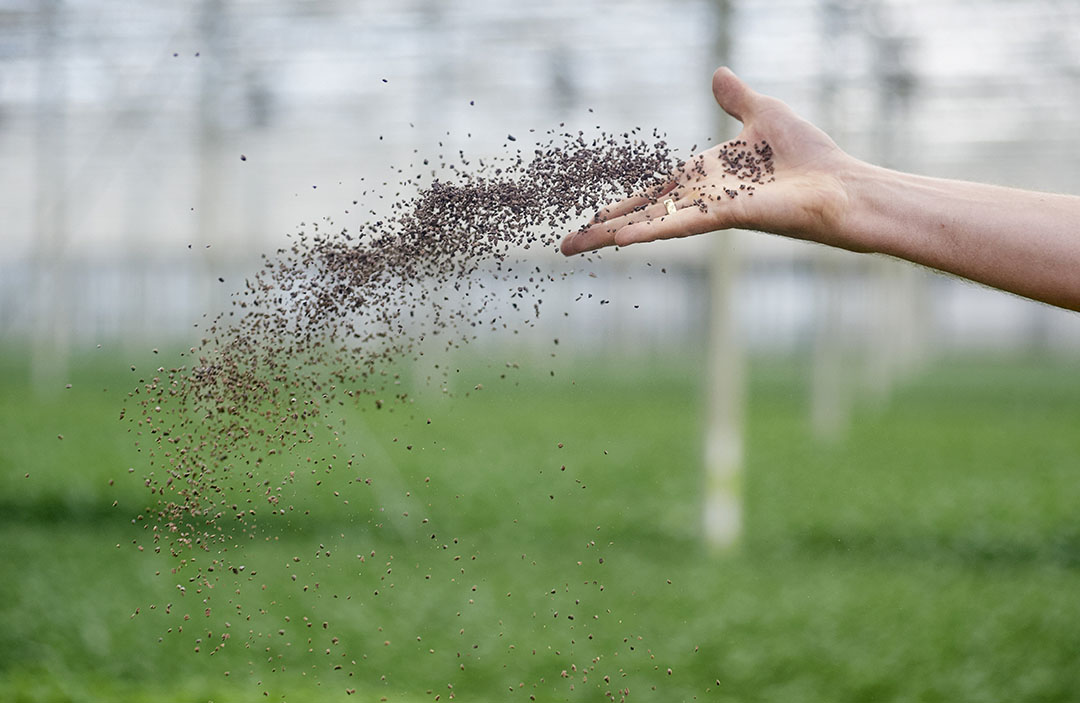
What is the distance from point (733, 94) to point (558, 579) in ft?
10.9

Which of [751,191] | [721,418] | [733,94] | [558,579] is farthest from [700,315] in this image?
[751,191]

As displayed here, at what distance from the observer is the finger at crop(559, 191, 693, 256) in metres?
1.65

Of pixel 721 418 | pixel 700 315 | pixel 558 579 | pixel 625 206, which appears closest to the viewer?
pixel 625 206

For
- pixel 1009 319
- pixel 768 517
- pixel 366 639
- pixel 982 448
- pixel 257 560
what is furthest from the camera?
pixel 1009 319

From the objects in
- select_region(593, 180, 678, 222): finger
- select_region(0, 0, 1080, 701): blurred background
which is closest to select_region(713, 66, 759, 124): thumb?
select_region(593, 180, 678, 222): finger

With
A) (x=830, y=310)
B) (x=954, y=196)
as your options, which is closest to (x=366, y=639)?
(x=954, y=196)

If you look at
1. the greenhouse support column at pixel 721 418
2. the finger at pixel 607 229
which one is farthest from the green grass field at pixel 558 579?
the finger at pixel 607 229

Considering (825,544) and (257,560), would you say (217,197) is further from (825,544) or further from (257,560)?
(825,544)

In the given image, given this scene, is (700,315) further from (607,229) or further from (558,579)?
(607,229)

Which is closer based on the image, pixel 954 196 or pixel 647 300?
pixel 954 196

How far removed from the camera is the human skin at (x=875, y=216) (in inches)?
59.4

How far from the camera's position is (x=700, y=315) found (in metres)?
11.8

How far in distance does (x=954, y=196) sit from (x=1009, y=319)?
174 feet

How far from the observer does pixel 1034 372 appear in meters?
22.0
